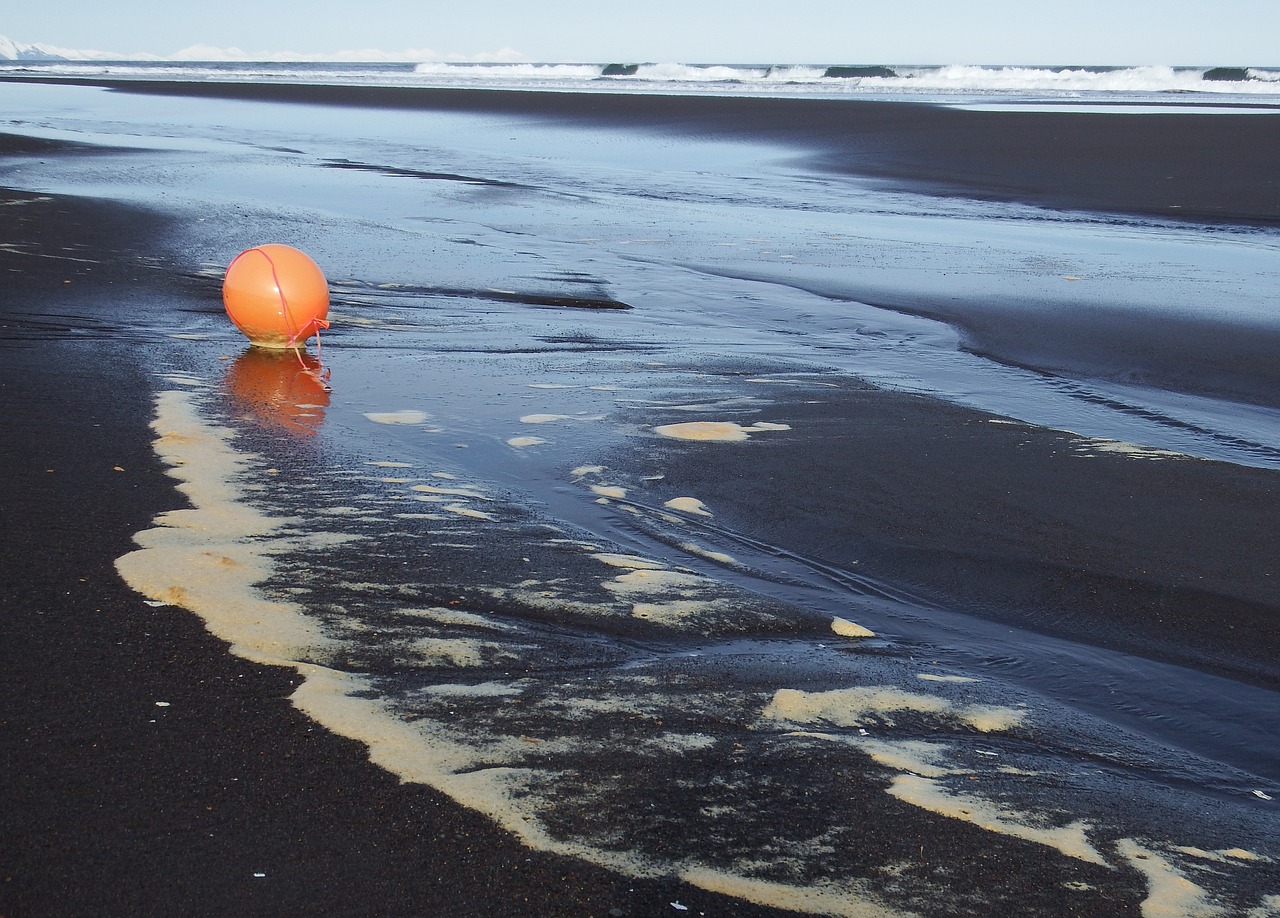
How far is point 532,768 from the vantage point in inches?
117

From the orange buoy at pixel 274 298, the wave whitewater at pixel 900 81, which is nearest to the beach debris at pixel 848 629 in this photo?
the orange buoy at pixel 274 298

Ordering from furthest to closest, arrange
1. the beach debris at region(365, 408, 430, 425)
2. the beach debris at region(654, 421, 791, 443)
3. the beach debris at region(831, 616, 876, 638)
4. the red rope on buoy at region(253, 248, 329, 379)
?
the red rope on buoy at region(253, 248, 329, 379) → the beach debris at region(365, 408, 430, 425) → the beach debris at region(654, 421, 791, 443) → the beach debris at region(831, 616, 876, 638)

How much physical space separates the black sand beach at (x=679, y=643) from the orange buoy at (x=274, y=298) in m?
0.30

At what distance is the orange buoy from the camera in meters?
7.13

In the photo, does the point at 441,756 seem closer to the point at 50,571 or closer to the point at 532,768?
the point at 532,768

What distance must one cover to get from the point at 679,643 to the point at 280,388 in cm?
374

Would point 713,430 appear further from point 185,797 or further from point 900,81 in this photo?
point 900,81

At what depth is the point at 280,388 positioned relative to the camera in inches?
260

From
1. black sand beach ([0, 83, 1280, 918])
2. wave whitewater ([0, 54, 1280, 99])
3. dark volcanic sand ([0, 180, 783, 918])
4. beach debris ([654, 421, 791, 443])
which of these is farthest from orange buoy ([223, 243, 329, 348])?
wave whitewater ([0, 54, 1280, 99])

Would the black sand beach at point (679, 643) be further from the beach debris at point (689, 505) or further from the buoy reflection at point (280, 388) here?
the buoy reflection at point (280, 388)

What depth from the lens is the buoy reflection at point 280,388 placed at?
5988 millimetres

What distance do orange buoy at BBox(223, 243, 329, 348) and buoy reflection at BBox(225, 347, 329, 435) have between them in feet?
0.42

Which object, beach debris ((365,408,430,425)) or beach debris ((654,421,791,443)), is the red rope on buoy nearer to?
beach debris ((365,408,430,425))

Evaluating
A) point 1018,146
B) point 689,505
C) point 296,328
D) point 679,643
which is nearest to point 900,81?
point 1018,146
